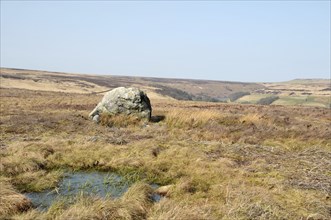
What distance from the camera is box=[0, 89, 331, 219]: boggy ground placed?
8898 millimetres

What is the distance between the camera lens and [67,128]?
20719 millimetres

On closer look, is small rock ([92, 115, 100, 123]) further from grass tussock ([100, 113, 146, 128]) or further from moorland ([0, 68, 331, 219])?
moorland ([0, 68, 331, 219])

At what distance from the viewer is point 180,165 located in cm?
1369

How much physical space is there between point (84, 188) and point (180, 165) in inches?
162

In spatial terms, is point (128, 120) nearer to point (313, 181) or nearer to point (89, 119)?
point (89, 119)

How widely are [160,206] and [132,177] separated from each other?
3365 millimetres

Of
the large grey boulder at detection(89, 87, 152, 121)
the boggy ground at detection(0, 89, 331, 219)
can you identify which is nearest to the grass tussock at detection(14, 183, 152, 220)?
the boggy ground at detection(0, 89, 331, 219)

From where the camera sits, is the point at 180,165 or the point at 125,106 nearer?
the point at 180,165

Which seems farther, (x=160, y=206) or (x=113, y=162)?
(x=113, y=162)

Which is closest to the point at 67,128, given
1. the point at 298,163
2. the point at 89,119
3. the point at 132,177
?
the point at 89,119

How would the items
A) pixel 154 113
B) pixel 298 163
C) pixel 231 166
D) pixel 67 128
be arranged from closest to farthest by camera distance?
1. pixel 231 166
2. pixel 298 163
3. pixel 67 128
4. pixel 154 113

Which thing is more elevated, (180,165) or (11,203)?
(11,203)

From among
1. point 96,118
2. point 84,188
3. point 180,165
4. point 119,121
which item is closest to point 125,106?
point 119,121

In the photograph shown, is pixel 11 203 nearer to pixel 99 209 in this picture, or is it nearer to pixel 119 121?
pixel 99 209
